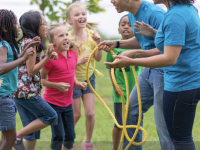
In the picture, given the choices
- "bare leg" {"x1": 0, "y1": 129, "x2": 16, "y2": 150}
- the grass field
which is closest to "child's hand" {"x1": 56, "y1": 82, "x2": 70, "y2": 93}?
"bare leg" {"x1": 0, "y1": 129, "x2": 16, "y2": 150}

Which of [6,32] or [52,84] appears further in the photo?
[52,84]

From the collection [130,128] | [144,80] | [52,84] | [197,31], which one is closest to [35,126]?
[52,84]

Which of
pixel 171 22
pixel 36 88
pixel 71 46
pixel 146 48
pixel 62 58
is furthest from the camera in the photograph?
pixel 71 46

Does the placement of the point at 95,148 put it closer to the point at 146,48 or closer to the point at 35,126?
the point at 35,126

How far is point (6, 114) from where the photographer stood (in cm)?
237

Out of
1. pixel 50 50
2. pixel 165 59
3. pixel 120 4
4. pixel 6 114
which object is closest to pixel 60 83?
pixel 50 50

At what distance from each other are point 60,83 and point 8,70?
60 cm

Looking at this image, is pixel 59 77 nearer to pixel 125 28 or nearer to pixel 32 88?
pixel 32 88

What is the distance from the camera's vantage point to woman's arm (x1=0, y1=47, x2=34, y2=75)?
2.29 metres

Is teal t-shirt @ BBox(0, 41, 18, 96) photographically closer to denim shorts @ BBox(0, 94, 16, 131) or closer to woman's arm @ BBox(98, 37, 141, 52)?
denim shorts @ BBox(0, 94, 16, 131)

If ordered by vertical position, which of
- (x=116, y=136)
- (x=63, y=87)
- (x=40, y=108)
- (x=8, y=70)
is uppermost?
(x=8, y=70)

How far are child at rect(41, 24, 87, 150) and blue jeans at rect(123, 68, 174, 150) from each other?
2.17 feet

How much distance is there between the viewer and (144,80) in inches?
105

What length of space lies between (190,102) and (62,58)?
151 centimetres
